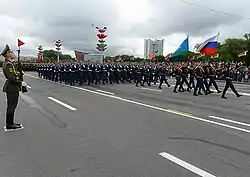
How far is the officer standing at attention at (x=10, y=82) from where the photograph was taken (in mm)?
8040

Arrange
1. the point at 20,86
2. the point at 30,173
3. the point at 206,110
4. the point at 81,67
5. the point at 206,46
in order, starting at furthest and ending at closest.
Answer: the point at 81,67, the point at 206,46, the point at 206,110, the point at 20,86, the point at 30,173

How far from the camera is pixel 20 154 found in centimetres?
607

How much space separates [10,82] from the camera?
8.15 meters

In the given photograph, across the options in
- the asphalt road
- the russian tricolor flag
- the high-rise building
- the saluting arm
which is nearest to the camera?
the asphalt road

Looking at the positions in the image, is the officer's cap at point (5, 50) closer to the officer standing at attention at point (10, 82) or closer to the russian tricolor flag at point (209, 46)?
the officer standing at attention at point (10, 82)

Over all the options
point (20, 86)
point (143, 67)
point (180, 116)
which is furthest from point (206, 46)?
point (20, 86)

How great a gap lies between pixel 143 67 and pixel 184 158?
76.0 feet

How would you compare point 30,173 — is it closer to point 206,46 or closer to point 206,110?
point 206,110

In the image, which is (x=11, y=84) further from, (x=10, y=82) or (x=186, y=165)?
(x=186, y=165)

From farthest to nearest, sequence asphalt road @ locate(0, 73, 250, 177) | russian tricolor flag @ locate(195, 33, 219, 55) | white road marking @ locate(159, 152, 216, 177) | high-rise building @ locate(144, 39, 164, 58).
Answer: high-rise building @ locate(144, 39, 164, 58) → russian tricolor flag @ locate(195, 33, 219, 55) → asphalt road @ locate(0, 73, 250, 177) → white road marking @ locate(159, 152, 216, 177)

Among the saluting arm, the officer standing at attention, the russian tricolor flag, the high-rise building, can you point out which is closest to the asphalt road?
the officer standing at attention

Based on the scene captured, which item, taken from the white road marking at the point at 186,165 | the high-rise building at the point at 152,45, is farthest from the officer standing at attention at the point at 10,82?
the high-rise building at the point at 152,45

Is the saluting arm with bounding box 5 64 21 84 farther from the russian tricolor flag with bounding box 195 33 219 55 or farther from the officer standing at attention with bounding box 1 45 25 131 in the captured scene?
the russian tricolor flag with bounding box 195 33 219 55

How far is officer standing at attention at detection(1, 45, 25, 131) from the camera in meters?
8.04
